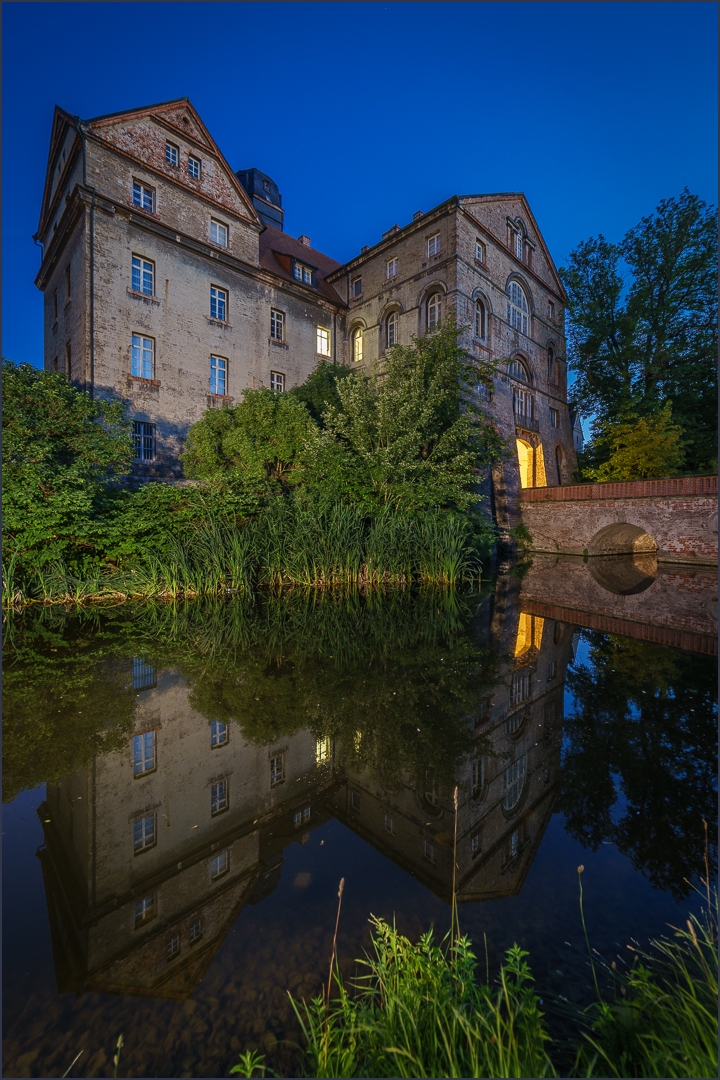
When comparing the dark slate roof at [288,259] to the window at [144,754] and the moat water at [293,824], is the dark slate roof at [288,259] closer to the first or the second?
the moat water at [293,824]

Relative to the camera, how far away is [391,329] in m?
21.7

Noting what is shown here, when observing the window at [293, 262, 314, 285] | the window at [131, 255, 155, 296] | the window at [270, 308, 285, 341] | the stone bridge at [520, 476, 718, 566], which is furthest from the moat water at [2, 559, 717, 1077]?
the window at [293, 262, 314, 285]

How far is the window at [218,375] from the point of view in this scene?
17.7 meters

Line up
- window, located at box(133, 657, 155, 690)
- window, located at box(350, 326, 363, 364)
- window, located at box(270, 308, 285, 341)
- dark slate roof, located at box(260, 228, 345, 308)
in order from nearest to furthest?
window, located at box(133, 657, 155, 690) < window, located at box(270, 308, 285, 341) < dark slate roof, located at box(260, 228, 345, 308) < window, located at box(350, 326, 363, 364)

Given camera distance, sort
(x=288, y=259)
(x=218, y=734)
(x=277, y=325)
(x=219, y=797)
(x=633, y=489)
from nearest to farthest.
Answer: (x=219, y=797), (x=218, y=734), (x=633, y=489), (x=277, y=325), (x=288, y=259)

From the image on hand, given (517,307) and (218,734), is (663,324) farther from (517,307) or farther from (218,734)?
(218,734)

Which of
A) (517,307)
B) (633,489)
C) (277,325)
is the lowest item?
(633,489)

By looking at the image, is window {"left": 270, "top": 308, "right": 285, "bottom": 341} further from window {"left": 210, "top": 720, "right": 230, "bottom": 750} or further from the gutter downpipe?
window {"left": 210, "top": 720, "right": 230, "bottom": 750}

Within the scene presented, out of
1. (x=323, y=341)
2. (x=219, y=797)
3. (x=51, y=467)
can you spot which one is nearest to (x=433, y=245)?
(x=323, y=341)

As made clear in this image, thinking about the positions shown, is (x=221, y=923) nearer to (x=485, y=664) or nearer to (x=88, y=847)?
(x=88, y=847)

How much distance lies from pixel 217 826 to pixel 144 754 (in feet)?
3.07

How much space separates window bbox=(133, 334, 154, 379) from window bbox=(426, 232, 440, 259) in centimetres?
1275

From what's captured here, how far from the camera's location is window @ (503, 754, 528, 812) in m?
2.30

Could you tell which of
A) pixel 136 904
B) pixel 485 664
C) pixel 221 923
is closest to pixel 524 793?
pixel 221 923
